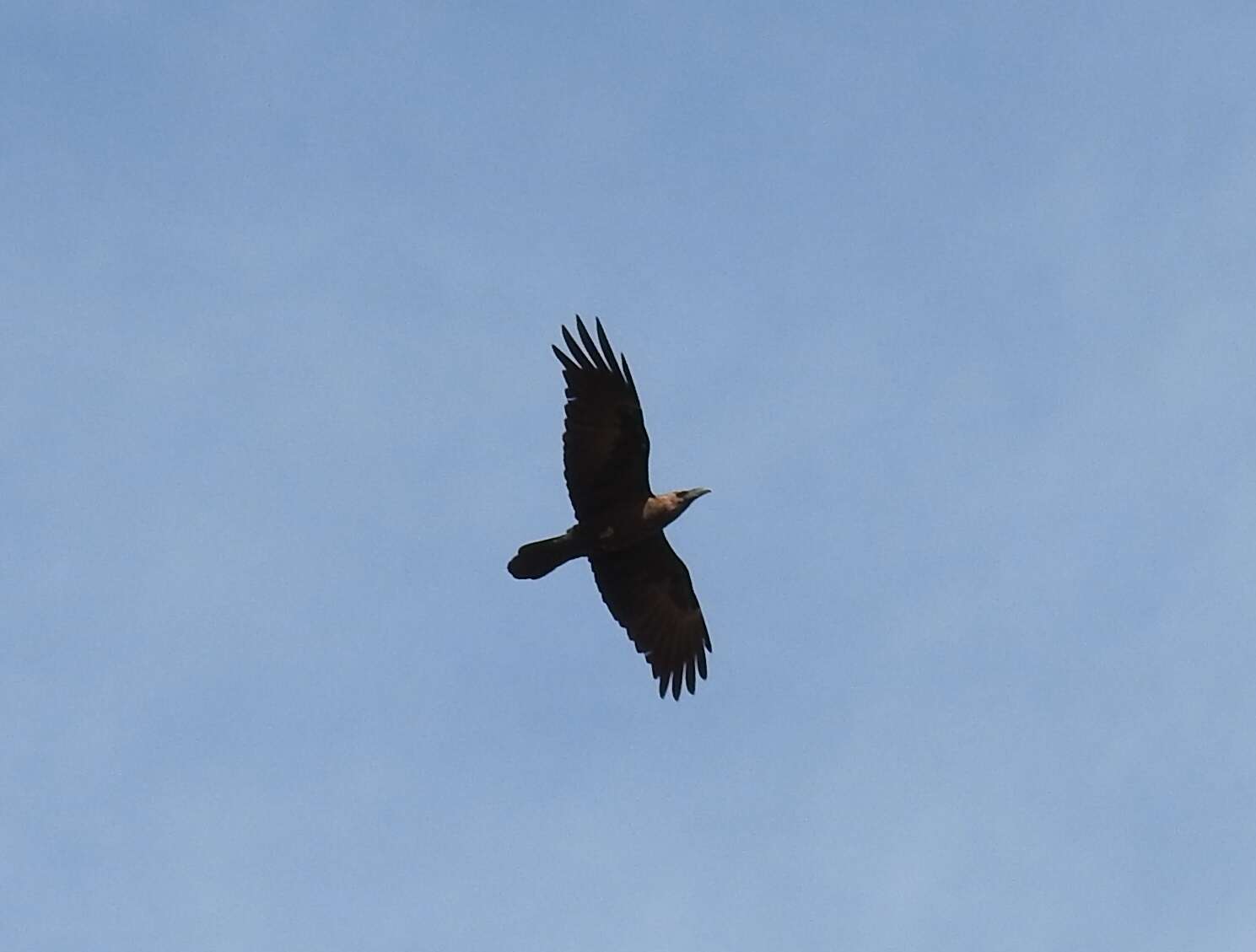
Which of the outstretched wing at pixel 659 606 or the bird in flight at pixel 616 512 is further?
the outstretched wing at pixel 659 606

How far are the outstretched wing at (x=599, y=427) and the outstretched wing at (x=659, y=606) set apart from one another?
110cm

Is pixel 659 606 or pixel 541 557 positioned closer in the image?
pixel 541 557

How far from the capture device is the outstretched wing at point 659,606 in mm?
22781

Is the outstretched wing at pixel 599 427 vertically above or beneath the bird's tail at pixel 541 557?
above

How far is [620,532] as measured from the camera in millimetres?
21984

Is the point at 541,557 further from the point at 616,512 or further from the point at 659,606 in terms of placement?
the point at 659,606

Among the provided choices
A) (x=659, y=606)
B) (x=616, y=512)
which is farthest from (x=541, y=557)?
(x=659, y=606)

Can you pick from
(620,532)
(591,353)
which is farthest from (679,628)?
(591,353)

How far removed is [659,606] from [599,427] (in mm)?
2674

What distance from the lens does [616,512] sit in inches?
862

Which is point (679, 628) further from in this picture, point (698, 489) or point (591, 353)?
point (591, 353)

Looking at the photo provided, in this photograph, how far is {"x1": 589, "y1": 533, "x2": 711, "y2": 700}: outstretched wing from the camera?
74.7ft

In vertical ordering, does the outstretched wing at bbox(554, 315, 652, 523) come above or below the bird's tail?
above

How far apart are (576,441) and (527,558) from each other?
1.37 metres
